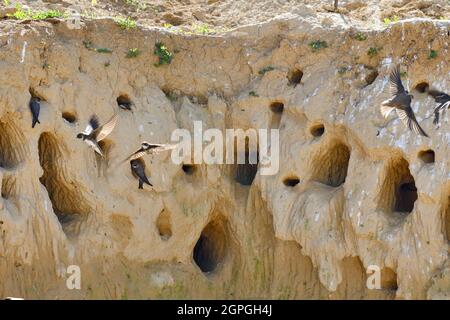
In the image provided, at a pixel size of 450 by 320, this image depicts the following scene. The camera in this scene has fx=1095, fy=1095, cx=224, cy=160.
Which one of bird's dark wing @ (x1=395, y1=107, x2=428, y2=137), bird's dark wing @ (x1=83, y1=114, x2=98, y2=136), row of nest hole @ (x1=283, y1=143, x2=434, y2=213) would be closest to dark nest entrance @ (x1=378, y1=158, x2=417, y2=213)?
row of nest hole @ (x1=283, y1=143, x2=434, y2=213)

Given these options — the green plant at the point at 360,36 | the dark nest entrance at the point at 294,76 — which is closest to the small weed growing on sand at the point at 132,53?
the dark nest entrance at the point at 294,76

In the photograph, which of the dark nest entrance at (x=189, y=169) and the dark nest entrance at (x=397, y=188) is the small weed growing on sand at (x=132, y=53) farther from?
the dark nest entrance at (x=397, y=188)

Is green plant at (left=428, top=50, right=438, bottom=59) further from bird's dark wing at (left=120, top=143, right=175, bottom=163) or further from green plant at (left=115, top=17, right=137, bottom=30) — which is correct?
green plant at (left=115, top=17, right=137, bottom=30)

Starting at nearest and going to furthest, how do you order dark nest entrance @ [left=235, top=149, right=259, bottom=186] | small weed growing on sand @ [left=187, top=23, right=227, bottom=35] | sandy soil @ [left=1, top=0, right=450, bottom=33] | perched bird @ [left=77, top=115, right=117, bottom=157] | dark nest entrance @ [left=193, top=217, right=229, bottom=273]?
perched bird @ [left=77, top=115, right=117, bottom=157]
dark nest entrance @ [left=193, top=217, right=229, bottom=273]
dark nest entrance @ [left=235, top=149, right=259, bottom=186]
small weed growing on sand @ [left=187, top=23, right=227, bottom=35]
sandy soil @ [left=1, top=0, right=450, bottom=33]

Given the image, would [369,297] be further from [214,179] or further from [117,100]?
[117,100]

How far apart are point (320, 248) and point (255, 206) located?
155 centimetres

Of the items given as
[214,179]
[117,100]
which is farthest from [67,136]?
[214,179]

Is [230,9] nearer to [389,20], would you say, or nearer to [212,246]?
[389,20]

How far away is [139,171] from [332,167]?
317 cm

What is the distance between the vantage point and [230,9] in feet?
69.8

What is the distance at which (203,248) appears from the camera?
743 inches

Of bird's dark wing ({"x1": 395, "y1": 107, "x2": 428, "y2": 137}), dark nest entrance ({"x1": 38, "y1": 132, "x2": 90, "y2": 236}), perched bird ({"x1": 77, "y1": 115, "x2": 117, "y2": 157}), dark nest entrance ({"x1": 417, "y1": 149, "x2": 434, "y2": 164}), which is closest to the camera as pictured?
bird's dark wing ({"x1": 395, "y1": 107, "x2": 428, "y2": 137})

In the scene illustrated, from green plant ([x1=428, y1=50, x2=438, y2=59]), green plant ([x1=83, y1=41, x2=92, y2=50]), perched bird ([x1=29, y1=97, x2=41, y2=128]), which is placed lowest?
perched bird ([x1=29, y1=97, x2=41, y2=128])

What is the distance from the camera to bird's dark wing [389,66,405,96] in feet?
55.5
